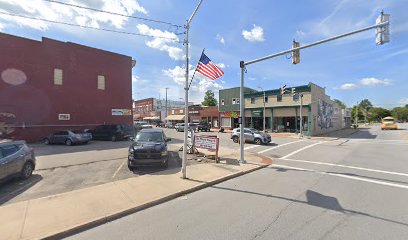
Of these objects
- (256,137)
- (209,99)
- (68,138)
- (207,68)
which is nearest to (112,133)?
(68,138)

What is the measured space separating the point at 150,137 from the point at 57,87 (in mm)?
18855

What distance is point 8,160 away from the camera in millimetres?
7734

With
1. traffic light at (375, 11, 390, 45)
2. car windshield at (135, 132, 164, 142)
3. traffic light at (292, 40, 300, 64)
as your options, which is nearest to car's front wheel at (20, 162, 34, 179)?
car windshield at (135, 132, 164, 142)

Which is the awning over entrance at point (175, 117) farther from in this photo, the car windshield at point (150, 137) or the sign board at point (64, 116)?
the car windshield at point (150, 137)

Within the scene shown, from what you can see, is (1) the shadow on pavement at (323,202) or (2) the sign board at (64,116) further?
(2) the sign board at (64,116)

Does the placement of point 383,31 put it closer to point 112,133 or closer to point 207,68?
point 207,68

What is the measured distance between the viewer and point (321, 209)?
594 centimetres

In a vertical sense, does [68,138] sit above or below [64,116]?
below

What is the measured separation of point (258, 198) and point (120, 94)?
26860 millimetres

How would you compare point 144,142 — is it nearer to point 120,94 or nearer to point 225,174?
point 225,174

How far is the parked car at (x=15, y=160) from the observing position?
7551 millimetres

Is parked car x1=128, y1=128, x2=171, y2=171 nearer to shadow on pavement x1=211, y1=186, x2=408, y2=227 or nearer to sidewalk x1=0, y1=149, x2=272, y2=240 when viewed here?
sidewalk x1=0, y1=149, x2=272, y2=240

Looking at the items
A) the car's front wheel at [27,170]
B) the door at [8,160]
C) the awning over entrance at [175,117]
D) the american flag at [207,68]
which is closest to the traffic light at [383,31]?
the american flag at [207,68]

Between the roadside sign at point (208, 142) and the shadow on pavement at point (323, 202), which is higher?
the roadside sign at point (208, 142)
